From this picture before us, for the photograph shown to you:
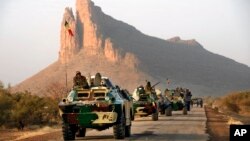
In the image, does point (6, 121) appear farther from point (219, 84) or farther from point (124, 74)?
point (219, 84)

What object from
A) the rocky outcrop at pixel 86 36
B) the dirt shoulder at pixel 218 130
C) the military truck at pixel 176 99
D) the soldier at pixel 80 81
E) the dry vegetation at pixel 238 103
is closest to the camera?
the dirt shoulder at pixel 218 130

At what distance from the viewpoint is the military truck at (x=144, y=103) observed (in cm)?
3700

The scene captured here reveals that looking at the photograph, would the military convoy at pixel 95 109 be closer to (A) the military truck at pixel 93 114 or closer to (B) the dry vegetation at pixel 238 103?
(A) the military truck at pixel 93 114

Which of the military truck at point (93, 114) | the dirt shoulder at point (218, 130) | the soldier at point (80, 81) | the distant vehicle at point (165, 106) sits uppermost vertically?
the soldier at point (80, 81)

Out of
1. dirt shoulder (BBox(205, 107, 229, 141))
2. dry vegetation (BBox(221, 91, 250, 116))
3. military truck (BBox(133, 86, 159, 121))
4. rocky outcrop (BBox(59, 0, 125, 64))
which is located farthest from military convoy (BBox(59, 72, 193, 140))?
rocky outcrop (BBox(59, 0, 125, 64))

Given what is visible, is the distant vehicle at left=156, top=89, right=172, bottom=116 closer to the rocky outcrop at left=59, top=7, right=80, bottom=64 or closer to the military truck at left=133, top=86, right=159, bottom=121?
the military truck at left=133, top=86, right=159, bottom=121

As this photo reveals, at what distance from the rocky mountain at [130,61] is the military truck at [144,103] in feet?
297

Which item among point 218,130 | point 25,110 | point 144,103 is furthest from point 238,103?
point 218,130

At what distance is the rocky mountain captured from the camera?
137000mm

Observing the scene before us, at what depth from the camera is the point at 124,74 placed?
138 m

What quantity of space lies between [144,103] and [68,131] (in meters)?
14.9

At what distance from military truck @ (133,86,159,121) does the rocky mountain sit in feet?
297

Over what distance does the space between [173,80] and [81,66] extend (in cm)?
2231

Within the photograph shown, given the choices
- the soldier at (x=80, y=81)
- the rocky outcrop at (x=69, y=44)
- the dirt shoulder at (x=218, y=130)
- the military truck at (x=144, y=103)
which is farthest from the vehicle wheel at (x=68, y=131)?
the rocky outcrop at (x=69, y=44)
